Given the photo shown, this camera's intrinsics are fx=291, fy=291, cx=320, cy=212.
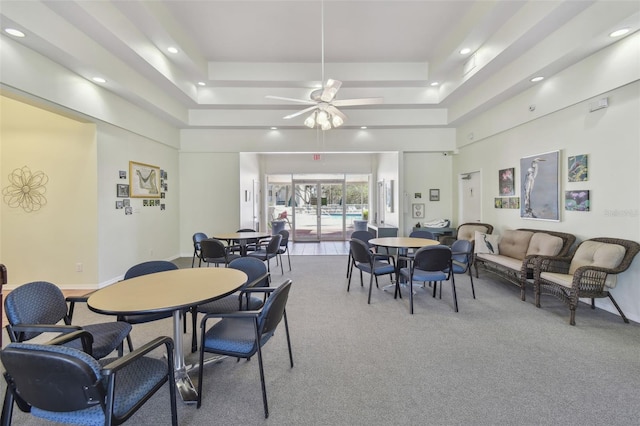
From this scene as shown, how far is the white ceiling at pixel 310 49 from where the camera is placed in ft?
11.4

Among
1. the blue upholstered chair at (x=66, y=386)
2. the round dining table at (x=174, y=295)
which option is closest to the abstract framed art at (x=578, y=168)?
the round dining table at (x=174, y=295)

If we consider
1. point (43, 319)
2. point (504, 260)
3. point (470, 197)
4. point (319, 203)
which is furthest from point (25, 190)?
point (470, 197)

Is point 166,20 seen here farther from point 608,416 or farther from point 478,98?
point 608,416

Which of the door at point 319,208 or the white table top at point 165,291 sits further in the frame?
the door at point 319,208

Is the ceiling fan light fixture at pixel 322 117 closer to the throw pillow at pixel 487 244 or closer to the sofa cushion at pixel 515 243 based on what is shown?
the throw pillow at pixel 487 244

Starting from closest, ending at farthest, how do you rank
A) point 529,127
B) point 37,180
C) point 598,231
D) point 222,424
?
point 222,424 → point 598,231 → point 37,180 → point 529,127

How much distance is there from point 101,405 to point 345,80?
5922 mm

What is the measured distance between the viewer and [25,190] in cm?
457

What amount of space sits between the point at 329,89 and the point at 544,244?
149 inches

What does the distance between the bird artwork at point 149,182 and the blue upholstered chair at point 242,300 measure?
4008mm

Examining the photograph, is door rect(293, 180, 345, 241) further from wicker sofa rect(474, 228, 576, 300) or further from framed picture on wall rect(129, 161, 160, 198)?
wicker sofa rect(474, 228, 576, 300)

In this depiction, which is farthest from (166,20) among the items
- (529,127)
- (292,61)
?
(529,127)

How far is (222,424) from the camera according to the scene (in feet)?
6.12

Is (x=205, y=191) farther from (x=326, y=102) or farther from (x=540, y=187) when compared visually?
(x=540, y=187)
